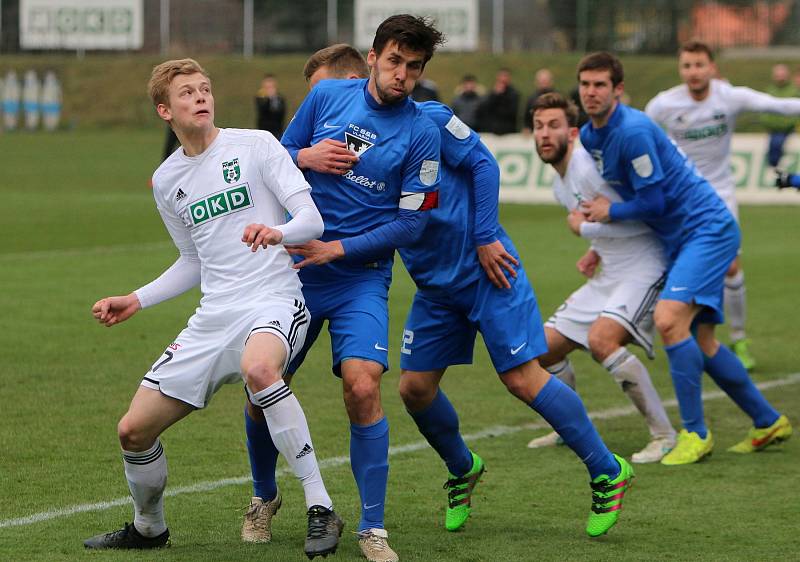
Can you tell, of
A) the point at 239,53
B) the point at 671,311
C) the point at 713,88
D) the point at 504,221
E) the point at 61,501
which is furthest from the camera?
the point at 239,53

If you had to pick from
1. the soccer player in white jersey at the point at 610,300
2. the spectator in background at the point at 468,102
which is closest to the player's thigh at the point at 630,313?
the soccer player in white jersey at the point at 610,300

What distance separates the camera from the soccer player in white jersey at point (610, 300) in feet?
24.6

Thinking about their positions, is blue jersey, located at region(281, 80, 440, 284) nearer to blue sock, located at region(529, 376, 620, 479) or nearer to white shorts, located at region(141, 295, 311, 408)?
white shorts, located at region(141, 295, 311, 408)

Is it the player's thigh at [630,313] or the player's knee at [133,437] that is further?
the player's thigh at [630,313]

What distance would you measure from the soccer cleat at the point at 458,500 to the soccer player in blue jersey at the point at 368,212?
0.65 meters

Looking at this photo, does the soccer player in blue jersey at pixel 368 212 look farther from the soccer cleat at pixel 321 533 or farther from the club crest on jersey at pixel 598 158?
the club crest on jersey at pixel 598 158

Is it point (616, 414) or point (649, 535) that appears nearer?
point (649, 535)

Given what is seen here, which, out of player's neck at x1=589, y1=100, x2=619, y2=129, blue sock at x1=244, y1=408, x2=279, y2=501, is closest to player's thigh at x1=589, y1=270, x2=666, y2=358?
player's neck at x1=589, y1=100, x2=619, y2=129

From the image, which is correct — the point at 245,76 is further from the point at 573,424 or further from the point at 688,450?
the point at 573,424

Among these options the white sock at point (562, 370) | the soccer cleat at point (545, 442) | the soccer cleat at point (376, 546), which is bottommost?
the soccer cleat at point (545, 442)

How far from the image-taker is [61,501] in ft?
20.3

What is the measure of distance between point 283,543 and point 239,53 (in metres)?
44.2

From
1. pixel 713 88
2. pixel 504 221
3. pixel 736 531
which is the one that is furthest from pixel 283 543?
pixel 504 221

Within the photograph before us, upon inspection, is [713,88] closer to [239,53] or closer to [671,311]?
[671,311]
